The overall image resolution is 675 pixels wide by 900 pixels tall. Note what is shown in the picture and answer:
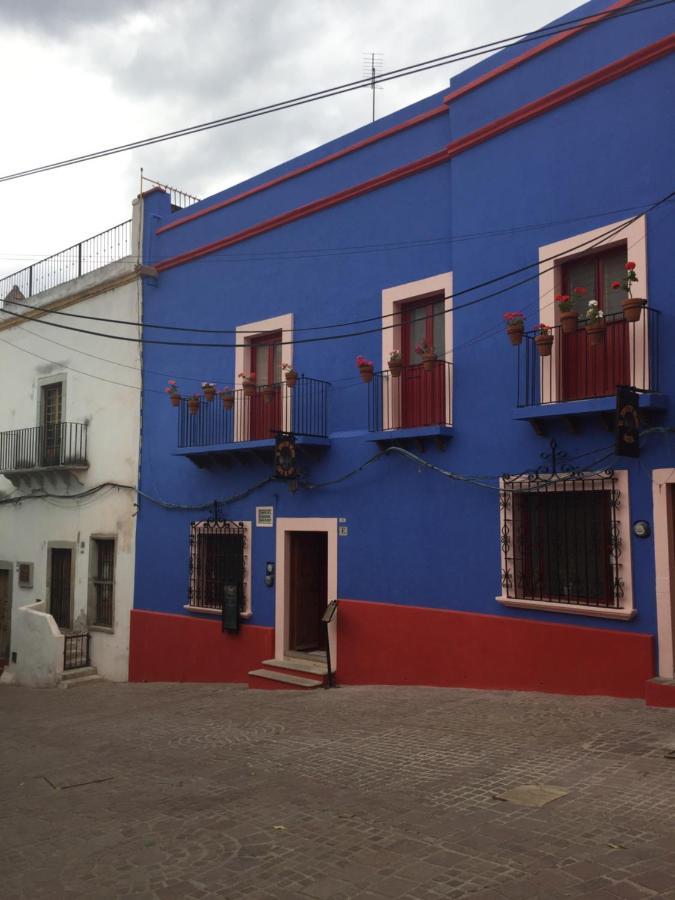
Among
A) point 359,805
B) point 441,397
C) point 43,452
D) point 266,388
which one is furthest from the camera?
point 43,452

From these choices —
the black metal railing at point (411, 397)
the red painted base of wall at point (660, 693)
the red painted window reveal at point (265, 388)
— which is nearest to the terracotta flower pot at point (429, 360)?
the black metal railing at point (411, 397)

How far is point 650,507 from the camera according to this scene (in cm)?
782

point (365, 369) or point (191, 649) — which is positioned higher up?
point (365, 369)

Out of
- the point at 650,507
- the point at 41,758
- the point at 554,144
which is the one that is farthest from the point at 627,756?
the point at 554,144

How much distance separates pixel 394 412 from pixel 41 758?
224 inches

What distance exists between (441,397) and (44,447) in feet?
32.4

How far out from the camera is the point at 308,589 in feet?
39.9


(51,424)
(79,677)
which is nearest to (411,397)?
(79,677)

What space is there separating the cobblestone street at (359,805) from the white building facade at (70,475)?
19.2ft

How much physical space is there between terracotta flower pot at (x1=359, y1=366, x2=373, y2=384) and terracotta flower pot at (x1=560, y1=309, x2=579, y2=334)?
2822 millimetres

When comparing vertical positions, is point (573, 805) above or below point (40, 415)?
below

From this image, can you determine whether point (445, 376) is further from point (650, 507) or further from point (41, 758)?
point (41, 758)

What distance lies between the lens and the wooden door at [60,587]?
51.8 feet

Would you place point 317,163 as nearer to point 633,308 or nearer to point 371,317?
point 371,317
